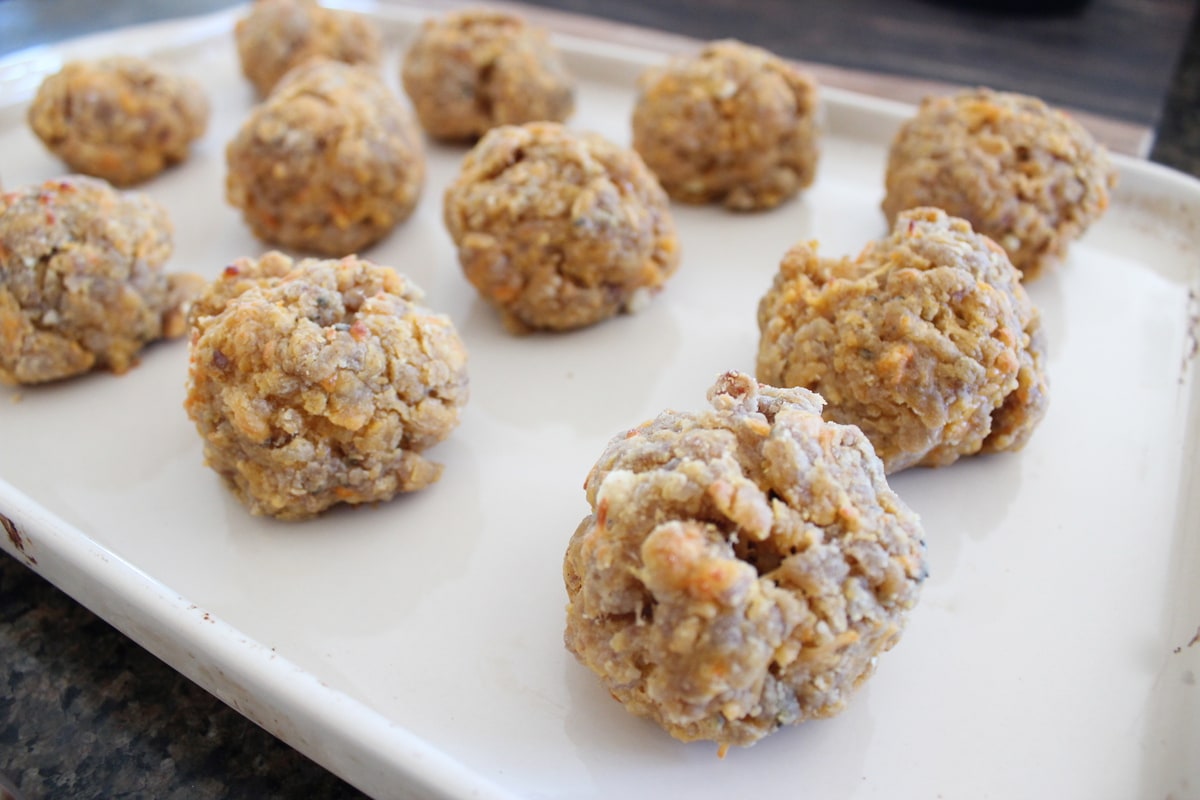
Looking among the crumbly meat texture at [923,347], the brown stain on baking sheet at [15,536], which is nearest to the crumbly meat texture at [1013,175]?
the crumbly meat texture at [923,347]

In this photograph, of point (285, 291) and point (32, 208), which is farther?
point (32, 208)

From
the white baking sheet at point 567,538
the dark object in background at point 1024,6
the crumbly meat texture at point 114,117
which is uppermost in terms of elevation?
the crumbly meat texture at point 114,117

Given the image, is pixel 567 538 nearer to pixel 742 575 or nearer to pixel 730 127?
pixel 742 575

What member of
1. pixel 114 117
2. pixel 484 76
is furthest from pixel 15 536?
pixel 484 76

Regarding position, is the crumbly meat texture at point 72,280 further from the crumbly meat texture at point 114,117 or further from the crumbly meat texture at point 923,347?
the crumbly meat texture at point 923,347

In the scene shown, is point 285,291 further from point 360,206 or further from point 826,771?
point 826,771

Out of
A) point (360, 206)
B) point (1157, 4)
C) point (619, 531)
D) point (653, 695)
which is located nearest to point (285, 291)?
point (360, 206)
